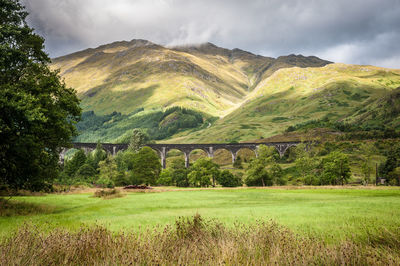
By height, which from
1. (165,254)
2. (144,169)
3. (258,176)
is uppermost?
(165,254)

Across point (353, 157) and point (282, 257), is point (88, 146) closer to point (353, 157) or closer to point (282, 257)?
point (353, 157)

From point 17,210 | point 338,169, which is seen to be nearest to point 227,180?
point 338,169

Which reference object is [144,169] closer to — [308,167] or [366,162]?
[308,167]

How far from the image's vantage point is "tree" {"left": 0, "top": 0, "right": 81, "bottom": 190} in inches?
742

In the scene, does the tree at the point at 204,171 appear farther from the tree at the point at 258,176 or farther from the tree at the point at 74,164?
the tree at the point at 74,164

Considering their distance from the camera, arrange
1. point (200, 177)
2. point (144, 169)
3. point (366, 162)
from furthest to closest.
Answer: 1. point (366, 162)
2. point (200, 177)
3. point (144, 169)

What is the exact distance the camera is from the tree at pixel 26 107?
742 inches

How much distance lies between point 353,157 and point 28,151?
11710cm

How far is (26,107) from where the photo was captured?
18000 millimetres

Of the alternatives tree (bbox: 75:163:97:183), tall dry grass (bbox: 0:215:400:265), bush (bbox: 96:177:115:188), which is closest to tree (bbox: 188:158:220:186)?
bush (bbox: 96:177:115:188)

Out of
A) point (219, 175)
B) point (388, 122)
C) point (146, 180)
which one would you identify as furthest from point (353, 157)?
point (388, 122)

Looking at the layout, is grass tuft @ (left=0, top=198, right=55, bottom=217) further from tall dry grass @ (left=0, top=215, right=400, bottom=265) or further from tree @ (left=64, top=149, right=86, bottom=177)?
tree @ (left=64, top=149, right=86, bottom=177)

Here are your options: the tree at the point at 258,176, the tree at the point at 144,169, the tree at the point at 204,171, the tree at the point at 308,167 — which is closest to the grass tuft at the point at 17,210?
the tree at the point at 144,169

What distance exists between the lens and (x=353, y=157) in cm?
11000
